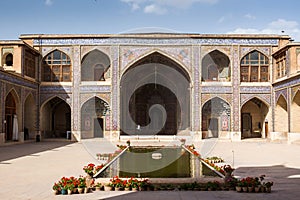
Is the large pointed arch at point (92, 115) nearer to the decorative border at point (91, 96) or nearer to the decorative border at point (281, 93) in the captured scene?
the decorative border at point (91, 96)

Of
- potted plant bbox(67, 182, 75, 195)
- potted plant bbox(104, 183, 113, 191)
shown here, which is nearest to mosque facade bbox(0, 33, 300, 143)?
potted plant bbox(104, 183, 113, 191)

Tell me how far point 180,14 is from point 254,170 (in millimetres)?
4873

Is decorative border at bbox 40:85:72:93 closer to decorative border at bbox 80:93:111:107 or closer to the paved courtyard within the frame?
decorative border at bbox 80:93:111:107

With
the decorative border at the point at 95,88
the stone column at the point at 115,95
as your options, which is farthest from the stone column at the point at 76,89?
the stone column at the point at 115,95

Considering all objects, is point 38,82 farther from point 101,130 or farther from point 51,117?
point 101,130

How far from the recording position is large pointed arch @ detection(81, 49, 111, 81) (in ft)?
85.6

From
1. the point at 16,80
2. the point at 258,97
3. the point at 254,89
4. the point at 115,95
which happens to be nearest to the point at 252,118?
the point at 258,97

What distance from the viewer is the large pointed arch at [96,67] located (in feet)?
85.6

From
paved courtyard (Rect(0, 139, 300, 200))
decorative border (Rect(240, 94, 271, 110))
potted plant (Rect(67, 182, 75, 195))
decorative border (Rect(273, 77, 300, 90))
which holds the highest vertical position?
decorative border (Rect(273, 77, 300, 90))

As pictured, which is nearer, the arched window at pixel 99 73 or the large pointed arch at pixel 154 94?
the arched window at pixel 99 73

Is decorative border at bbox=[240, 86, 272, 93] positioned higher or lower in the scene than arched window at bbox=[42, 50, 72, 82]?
lower

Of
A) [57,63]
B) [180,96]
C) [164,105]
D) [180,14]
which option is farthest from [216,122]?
[180,14]

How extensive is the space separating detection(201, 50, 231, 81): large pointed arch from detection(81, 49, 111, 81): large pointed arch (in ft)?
22.1

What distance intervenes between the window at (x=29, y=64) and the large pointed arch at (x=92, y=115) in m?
3.95
